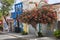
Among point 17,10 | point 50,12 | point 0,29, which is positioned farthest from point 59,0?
point 0,29

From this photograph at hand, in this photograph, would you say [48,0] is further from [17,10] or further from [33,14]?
[17,10]

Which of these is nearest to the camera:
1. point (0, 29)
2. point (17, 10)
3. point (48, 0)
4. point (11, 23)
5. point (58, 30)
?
point (58, 30)

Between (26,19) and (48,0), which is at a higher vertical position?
(48,0)

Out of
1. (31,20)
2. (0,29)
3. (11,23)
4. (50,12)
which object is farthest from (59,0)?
(0,29)

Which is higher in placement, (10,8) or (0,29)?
(10,8)

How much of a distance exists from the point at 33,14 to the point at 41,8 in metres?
1.20

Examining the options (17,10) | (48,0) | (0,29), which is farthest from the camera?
(0,29)

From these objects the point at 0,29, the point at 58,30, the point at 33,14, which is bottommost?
the point at 0,29

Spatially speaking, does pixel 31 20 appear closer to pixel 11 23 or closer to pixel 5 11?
pixel 5 11

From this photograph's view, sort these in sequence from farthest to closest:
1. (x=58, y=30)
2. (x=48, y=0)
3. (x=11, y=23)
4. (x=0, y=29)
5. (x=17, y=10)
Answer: (x=0, y=29)
(x=11, y=23)
(x=17, y=10)
(x=48, y=0)
(x=58, y=30)

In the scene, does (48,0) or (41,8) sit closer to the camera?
(41,8)

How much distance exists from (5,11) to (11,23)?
16.2 ft

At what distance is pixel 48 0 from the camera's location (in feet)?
97.8

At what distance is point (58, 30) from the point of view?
26.4 metres
